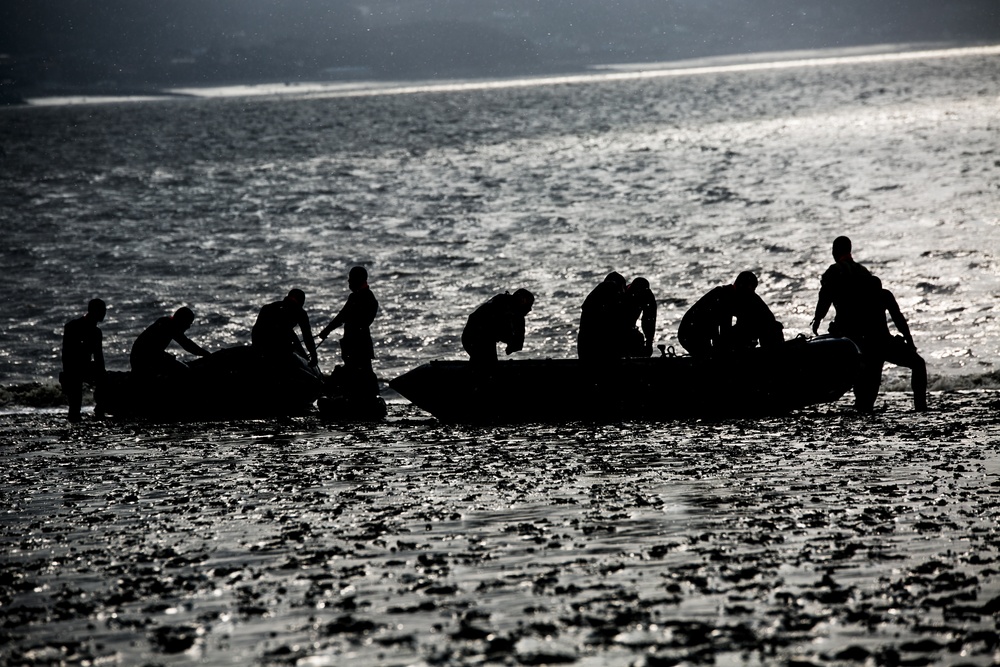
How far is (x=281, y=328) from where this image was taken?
640 inches

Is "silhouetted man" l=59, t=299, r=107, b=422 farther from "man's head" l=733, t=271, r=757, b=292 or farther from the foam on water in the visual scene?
"man's head" l=733, t=271, r=757, b=292

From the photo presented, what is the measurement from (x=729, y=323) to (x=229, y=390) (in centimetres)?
628

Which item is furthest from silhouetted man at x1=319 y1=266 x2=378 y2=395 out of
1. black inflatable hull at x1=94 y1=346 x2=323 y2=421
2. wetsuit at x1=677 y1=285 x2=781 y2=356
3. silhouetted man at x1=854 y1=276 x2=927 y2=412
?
silhouetted man at x1=854 y1=276 x2=927 y2=412

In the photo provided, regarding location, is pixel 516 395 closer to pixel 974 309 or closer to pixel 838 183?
pixel 974 309

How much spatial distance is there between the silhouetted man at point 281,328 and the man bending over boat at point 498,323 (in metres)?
2.11

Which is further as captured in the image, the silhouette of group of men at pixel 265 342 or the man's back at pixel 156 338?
the man's back at pixel 156 338

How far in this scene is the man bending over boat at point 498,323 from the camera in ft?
49.9

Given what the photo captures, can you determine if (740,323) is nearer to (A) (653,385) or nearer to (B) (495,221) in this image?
(A) (653,385)

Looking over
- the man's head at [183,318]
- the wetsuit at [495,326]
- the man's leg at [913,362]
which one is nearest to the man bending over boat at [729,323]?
the man's leg at [913,362]

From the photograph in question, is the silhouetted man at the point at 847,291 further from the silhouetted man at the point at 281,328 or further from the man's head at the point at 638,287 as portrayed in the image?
the silhouetted man at the point at 281,328

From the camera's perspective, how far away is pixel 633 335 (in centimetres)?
1597

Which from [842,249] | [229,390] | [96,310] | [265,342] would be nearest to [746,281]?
[842,249]

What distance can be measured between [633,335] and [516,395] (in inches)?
65.9

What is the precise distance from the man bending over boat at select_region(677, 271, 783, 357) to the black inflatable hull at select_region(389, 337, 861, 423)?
0.96ft
